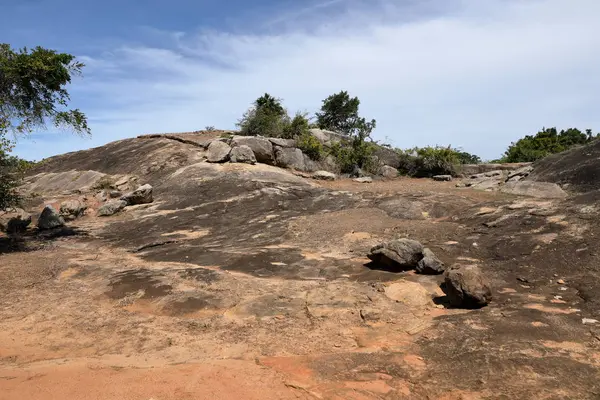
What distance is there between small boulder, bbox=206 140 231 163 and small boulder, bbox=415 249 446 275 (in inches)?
444

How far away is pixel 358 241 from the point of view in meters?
9.15

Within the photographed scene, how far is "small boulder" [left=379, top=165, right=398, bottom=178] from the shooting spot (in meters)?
19.7

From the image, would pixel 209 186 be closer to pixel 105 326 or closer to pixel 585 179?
pixel 105 326

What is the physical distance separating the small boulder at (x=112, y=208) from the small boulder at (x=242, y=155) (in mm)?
4365

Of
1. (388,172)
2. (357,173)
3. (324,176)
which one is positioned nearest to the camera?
(324,176)

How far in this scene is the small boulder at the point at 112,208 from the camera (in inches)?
561

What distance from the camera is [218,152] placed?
56.5 feet

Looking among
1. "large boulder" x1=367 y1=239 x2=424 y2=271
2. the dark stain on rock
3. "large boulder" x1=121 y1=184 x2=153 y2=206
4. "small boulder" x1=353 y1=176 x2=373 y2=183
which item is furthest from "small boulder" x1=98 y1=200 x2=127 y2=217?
"large boulder" x1=367 y1=239 x2=424 y2=271

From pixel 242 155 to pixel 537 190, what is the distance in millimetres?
10206

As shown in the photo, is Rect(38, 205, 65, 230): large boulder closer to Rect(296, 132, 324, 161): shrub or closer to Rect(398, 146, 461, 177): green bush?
Rect(296, 132, 324, 161): shrub

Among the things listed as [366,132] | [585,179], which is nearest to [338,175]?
[366,132]

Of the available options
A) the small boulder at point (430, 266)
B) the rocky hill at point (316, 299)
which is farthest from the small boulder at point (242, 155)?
the small boulder at point (430, 266)

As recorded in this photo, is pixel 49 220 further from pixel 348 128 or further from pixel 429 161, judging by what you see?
pixel 348 128

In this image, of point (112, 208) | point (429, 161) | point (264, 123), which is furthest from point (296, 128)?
point (112, 208)
